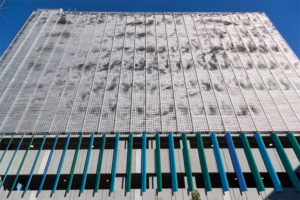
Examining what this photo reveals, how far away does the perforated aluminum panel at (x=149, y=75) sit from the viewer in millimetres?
25750

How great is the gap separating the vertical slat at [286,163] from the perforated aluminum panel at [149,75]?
5.84 ft

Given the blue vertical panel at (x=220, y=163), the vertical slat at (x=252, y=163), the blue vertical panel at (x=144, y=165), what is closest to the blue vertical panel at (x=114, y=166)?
the blue vertical panel at (x=144, y=165)

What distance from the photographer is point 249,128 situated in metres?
24.7

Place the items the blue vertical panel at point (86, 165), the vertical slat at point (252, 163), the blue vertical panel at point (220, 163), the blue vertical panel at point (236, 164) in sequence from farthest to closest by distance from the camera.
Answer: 1. the blue vertical panel at point (86, 165)
2. the blue vertical panel at point (220, 163)
3. the vertical slat at point (252, 163)
4. the blue vertical panel at point (236, 164)

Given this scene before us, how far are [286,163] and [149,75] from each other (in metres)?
15.8

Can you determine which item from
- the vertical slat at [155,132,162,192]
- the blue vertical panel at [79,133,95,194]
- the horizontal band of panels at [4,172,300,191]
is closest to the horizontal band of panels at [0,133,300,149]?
the vertical slat at [155,132,162,192]

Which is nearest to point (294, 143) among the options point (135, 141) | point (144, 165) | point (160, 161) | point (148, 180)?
point (160, 161)

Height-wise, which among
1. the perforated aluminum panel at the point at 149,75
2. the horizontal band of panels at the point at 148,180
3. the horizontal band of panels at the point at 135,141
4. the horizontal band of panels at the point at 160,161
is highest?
the perforated aluminum panel at the point at 149,75

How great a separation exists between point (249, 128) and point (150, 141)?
Result: 28.6 ft

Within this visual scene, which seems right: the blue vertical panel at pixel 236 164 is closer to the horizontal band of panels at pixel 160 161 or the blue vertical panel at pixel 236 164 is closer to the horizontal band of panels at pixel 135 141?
the horizontal band of panels at pixel 160 161

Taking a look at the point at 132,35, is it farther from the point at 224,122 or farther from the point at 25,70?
the point at 224,122

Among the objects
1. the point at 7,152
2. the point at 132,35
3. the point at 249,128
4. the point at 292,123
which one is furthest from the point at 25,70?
the point at 292,123

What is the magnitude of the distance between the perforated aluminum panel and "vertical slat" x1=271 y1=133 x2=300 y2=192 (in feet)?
5.84

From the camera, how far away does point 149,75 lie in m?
30.8
